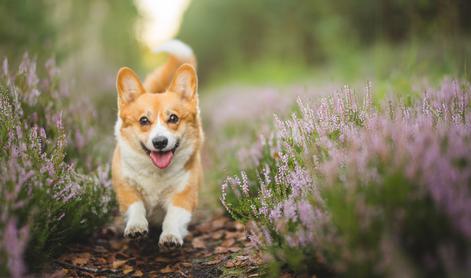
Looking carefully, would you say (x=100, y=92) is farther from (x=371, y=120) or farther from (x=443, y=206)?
(x=443, y=206)

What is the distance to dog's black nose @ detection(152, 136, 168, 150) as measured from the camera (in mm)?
3078

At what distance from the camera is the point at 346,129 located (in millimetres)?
2406

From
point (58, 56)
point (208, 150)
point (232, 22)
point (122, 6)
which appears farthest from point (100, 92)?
point (232, 22)

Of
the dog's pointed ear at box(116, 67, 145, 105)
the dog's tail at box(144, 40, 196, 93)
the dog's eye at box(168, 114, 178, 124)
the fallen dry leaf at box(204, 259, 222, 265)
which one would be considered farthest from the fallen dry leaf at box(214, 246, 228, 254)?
the dog's tail at box(144, 40, 196, 93)

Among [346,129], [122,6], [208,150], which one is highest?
[122,6]

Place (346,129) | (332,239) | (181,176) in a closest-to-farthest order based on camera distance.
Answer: (332,239), (346,129), (181,176)

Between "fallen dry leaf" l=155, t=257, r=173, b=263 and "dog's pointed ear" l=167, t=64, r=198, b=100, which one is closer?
"fallen dry leaf" l=155, t=257, r=173, b=263

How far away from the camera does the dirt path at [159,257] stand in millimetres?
2705

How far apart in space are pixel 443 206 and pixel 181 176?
222cm

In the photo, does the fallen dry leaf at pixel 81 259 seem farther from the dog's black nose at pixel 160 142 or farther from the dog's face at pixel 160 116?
the dog's black nose at pixel 160 142

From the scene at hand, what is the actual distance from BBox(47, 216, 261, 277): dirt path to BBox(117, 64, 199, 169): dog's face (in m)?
0.70

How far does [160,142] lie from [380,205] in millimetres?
1797

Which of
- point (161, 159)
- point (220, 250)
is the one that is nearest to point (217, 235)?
point (220, 250)

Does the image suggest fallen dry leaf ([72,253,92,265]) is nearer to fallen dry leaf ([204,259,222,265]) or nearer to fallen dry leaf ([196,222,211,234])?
fallen dry leaf ([204,259,222,265])
